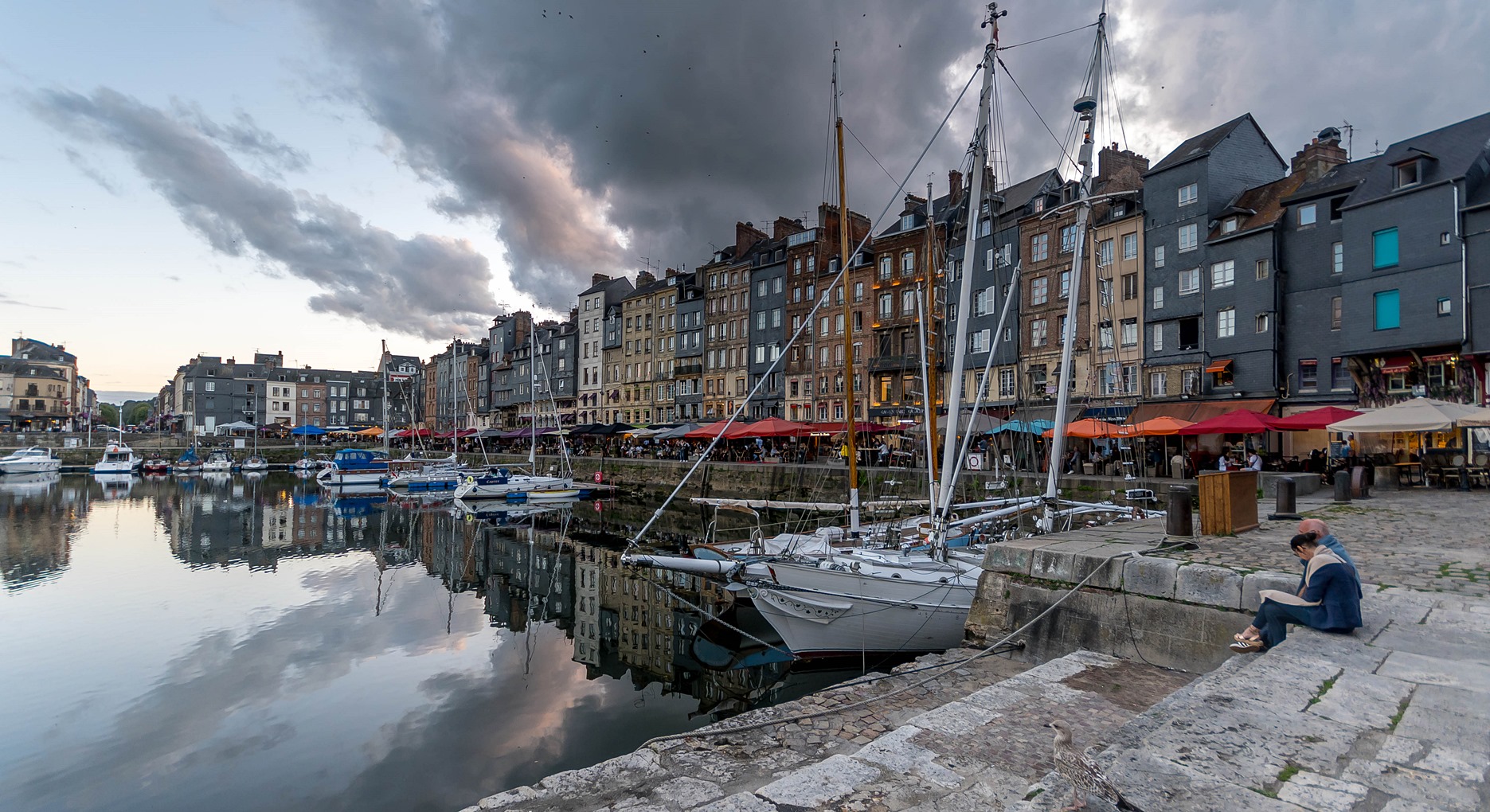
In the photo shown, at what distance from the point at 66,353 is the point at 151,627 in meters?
137

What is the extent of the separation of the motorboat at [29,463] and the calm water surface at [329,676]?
61.7m

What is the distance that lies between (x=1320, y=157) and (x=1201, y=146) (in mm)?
5057

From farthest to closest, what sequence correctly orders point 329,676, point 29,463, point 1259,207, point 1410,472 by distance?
point 29,463, point 1259,207, point 1410,472, point 329,676

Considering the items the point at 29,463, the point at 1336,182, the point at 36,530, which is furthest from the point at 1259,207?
the point at 29,463

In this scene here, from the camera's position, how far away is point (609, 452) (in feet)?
197

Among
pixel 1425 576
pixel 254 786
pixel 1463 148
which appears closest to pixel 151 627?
pixel 254 786

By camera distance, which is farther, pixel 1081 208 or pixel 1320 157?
pixel 1320 157

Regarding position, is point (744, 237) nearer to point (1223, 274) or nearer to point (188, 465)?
point (1223, 274)

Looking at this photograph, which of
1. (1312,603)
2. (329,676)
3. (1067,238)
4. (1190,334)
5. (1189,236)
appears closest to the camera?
(1312,603)

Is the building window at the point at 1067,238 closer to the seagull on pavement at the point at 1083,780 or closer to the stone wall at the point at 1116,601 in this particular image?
the stone wall at the point at 1116,601

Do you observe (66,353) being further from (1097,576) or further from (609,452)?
(1097,576)

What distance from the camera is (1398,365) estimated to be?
28.2 meters

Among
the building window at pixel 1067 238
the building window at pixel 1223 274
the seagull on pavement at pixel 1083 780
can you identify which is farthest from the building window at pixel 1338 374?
the seagull on pavement at pixel 1083 780

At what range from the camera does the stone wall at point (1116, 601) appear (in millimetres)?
7934
